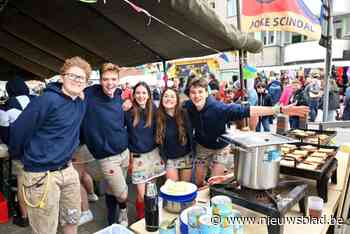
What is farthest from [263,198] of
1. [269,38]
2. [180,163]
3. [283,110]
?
[269,38]

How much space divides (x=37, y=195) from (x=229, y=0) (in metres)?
21.0

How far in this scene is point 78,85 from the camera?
2051 mm

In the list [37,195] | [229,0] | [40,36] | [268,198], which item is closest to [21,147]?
[37,195]

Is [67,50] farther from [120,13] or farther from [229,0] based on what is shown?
[229,0]

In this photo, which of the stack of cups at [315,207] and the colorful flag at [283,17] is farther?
the colorful flag at [283,17]

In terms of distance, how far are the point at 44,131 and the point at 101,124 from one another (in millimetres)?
626

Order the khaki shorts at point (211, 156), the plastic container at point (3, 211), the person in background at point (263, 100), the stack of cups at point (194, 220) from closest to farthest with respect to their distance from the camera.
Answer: the stack of cups at point (194, 220)
the khaki shorts at point (211, 156)
the plastic container at point (3, 211)
the person in background at point (263, 100)

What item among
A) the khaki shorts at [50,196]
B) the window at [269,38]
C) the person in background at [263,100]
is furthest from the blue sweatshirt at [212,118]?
the window at [269,38]

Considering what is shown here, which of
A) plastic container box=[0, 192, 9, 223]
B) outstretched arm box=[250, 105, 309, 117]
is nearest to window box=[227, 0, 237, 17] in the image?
outstretched arm box=[250, 105, 309, 117]

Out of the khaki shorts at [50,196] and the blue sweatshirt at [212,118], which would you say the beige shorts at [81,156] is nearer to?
the khaki shorts at [50,196]

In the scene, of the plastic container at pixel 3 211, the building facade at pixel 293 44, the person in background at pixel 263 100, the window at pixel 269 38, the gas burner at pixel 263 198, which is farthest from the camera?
the window at pixel 269 38

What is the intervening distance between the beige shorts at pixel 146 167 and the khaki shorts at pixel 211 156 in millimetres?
435

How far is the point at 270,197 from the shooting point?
1504 mm

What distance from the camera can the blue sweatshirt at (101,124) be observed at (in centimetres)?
251
